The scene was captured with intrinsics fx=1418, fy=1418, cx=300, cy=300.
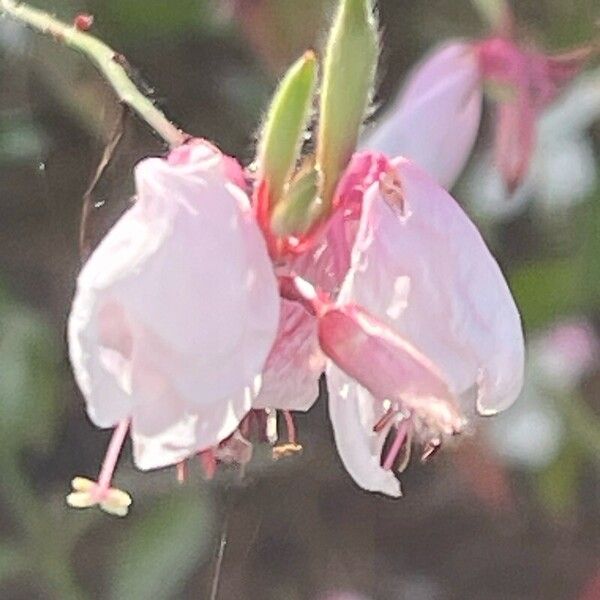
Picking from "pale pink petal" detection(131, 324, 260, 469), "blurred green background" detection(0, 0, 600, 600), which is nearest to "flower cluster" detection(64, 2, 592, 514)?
"pale pink petal" detection(131, 324, 260, 469)

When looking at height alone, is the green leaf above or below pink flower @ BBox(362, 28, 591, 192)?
below

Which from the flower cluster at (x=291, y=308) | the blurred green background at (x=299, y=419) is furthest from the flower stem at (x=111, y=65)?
the blurred green background at (x=299, y=419)

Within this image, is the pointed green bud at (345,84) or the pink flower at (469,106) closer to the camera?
the pointed green bud at (345,84)

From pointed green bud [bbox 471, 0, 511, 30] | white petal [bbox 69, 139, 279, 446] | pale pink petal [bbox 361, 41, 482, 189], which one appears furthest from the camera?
pointed green bud [bbox 471, 0, 511, 30]

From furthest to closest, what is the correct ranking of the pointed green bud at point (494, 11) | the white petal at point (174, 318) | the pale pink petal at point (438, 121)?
the pointed green bud at point (494, 11) < the pale pink petal at point (438, 121) < the white petal at point (174, 318)

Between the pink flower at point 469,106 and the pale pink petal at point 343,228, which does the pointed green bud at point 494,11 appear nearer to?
the pink flower at point 469,106

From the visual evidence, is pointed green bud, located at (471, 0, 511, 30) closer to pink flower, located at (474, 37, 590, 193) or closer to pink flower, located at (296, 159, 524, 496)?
pink flower, located at (474, 37, 590, 193)
